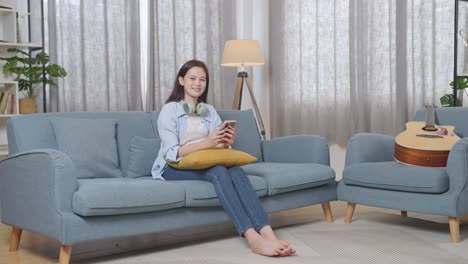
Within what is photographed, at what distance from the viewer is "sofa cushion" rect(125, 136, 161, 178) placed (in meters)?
3.55

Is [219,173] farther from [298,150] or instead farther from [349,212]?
[349,212]

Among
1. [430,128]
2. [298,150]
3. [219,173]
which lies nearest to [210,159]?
[219,173]


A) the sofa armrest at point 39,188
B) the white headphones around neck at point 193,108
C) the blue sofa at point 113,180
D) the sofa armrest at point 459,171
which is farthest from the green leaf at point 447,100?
the sofa armrest at point 39,188

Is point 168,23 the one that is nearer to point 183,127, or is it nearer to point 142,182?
point 183,127

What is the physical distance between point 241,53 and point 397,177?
2164mm

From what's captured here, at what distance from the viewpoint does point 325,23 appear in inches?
220

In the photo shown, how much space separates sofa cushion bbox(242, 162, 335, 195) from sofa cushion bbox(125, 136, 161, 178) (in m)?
0.54

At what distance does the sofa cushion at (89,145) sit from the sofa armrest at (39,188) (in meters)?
0.29

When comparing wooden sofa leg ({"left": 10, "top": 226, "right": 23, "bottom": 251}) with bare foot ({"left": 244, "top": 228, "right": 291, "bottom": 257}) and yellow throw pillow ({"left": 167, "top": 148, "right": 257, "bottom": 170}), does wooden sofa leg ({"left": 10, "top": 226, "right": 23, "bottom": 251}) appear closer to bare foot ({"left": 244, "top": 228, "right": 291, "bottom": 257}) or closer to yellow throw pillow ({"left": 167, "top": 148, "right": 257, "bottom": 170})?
yellow throw pillow ({"left": 167, "top": 148, "right": 257, "bottom": 170})

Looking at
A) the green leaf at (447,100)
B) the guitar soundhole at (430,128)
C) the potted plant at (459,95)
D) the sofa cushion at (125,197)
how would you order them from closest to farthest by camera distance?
the sofa cushion at (125,197), the guitar soundhole at (430,128), the potted plant at (459,95), the green leaf at (447,100)

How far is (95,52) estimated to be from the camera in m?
5.21

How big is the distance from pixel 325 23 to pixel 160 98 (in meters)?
1.56

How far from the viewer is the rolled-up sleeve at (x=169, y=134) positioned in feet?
10.9

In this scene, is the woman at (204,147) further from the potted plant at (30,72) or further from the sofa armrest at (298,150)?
the potted plant at (30,72)
